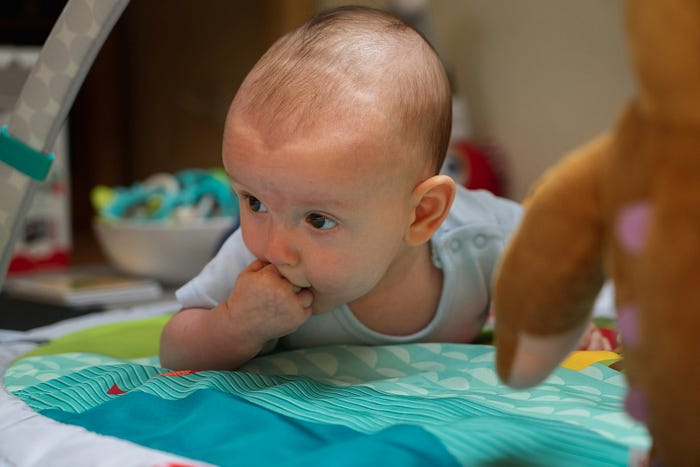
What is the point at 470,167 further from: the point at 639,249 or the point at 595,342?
the point at 639,249

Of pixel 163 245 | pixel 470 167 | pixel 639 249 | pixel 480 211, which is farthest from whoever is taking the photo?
pixel 470 167

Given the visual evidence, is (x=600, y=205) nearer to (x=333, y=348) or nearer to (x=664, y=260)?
(x=664, y=260)

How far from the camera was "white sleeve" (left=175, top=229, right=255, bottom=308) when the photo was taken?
0.78 metres

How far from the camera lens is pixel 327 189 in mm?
622

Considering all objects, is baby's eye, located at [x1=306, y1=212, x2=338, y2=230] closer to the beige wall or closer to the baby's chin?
the baby's chin

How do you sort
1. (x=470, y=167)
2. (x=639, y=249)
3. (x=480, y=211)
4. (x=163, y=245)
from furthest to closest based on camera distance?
(x=470, y=167) < (x=163, y=245) < (x=480, y=211) < (x=639, y=249)

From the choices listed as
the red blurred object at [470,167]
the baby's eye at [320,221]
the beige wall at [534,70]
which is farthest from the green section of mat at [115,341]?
the beige wall at [534,70]

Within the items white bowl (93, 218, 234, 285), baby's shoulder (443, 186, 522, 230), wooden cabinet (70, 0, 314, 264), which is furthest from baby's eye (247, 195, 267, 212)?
wooden cabinet (70, 0, 314, 264)

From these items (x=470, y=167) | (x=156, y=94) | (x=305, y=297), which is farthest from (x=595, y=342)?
(x=156, y=94)

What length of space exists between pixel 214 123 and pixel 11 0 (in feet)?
2.01

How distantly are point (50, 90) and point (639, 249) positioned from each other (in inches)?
21.5

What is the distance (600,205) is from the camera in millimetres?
419

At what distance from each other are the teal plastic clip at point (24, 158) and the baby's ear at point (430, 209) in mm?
324

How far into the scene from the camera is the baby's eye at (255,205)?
66 cm
